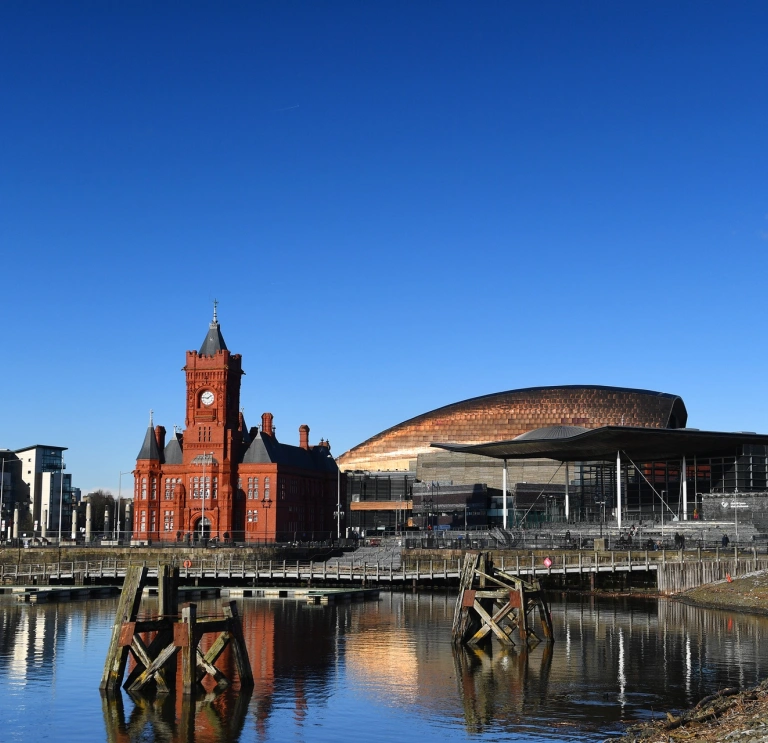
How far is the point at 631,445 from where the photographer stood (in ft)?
320

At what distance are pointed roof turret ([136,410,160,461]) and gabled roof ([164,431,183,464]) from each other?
984 millimetres

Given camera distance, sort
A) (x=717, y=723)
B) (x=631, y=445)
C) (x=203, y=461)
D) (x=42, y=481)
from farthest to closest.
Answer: (x=42, y=481) < (x=203, y=461) < (x=631, y=445) < (x=717, y=723)

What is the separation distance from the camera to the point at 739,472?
323 feet

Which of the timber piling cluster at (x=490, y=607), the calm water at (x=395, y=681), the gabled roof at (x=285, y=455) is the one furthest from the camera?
the gabled roof at (x=285, y=455)

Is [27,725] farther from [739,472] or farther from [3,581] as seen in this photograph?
[739,472]

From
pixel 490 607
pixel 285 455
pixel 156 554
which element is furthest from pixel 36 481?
pixel 490 607

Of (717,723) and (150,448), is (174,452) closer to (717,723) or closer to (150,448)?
(150,448)

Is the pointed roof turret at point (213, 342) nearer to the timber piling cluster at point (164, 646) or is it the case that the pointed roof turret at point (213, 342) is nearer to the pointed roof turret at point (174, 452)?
the pointed roof turret at point (174, 452)

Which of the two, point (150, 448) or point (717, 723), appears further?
point (150, 448)

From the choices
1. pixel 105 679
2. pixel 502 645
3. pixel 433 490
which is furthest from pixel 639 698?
pixel 433 490

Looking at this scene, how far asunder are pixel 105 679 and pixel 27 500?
162 m

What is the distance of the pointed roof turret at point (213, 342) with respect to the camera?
112062mm

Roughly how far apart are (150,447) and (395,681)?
79.9 m

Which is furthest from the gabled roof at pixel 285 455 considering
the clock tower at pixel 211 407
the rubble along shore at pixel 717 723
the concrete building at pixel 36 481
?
the rubble along shore at pixel 717 723
